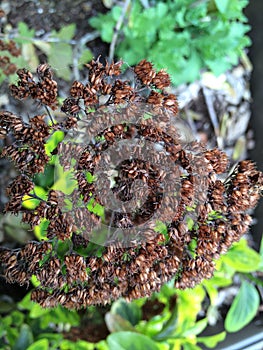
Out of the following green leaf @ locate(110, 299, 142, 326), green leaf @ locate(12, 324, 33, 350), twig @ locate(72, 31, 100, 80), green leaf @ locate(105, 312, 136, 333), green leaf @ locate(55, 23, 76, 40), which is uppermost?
green leaf @ locate(55, 23, 76, 40)

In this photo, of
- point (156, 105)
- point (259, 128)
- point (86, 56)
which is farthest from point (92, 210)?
point (259, 128)

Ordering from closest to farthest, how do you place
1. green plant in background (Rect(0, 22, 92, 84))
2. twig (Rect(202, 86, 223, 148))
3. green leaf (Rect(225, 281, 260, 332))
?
1. green leaf (Rect(225, 281, 260, 332))
2. green plant in background (Rect(0, 22, 92, 84))
3. twig (Rect(202, 86, 223, 148))

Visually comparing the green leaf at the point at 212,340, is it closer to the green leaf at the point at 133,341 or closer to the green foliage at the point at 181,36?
the green leaf at the point at 133,341

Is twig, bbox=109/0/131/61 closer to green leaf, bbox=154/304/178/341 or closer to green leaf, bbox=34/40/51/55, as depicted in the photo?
green leaf, bbox=34/40/51/55

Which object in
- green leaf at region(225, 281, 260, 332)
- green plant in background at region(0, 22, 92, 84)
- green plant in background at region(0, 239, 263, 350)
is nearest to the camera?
green plant in background at region(0, 239, 263, 350)

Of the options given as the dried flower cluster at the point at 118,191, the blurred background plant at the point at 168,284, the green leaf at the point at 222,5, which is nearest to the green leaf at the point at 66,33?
the blurred background plant at the point at 168,284

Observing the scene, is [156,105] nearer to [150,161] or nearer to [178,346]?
[150,161]

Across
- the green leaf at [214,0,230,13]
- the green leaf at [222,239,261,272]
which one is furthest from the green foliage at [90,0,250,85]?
the green leaf at [222,239,261,272]

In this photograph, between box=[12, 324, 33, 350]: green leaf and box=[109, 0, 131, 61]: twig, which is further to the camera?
box=[109, 0, 131, 61]: twig
